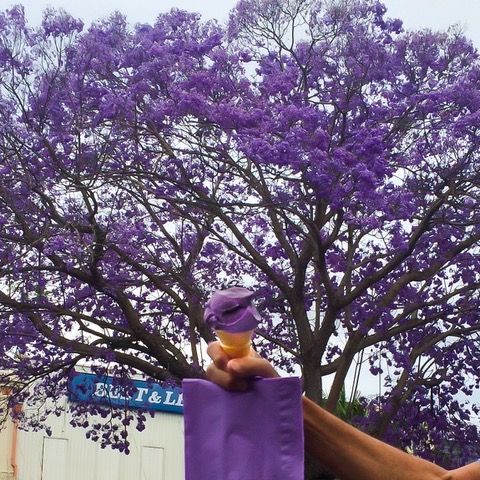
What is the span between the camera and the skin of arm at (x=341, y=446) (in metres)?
2.40

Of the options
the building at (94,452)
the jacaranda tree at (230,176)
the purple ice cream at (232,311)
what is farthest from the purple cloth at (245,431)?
the building at (94,452)

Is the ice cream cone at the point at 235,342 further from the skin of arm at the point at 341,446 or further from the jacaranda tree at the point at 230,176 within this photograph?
the jacaranda tree at the point at 230,176

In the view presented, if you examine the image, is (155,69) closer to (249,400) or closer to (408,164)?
(408,164)

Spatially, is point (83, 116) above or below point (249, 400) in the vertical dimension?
above

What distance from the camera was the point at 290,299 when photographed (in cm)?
1234

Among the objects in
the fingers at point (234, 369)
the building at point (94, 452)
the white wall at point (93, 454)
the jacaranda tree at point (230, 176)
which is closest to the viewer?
the fingers at point (234, 369)

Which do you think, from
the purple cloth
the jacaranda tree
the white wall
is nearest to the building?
the white wall

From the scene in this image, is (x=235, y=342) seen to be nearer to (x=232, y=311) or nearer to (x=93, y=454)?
(x=232, y=311)

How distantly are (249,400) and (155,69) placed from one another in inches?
390

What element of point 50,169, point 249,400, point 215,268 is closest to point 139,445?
point 215,268

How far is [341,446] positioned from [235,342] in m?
0.30

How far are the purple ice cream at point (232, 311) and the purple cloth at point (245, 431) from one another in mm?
121

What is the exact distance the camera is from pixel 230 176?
1305 cm

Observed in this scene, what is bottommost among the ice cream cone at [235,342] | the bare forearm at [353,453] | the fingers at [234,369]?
the bare forearm at [353,453]
